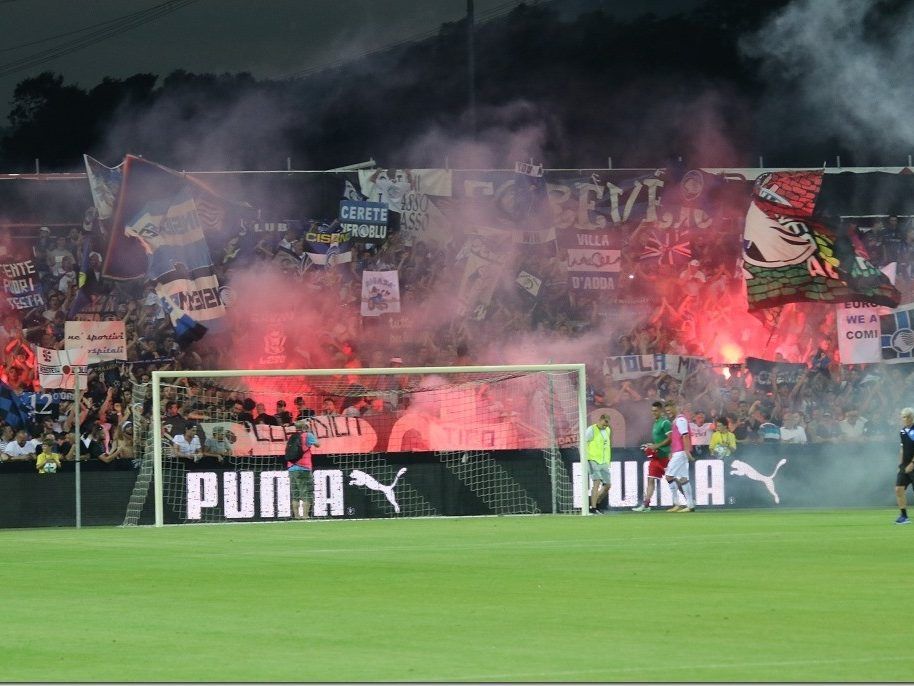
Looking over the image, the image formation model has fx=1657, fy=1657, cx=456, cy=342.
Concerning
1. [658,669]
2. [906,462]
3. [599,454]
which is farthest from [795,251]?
[658,669]

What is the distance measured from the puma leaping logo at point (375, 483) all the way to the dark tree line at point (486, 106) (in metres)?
15.7

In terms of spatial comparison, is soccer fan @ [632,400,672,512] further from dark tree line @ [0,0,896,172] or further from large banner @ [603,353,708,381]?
dark tree line @ [0,0,896,172]

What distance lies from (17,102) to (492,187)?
70.5ft

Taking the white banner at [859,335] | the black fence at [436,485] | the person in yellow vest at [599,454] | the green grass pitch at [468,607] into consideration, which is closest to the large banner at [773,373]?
the white banner at [859,335]

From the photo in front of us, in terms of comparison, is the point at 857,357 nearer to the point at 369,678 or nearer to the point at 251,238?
the point at 251,238

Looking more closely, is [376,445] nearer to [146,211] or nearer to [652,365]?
[652,365]

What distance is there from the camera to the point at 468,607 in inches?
483

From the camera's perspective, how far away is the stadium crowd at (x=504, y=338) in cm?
3219

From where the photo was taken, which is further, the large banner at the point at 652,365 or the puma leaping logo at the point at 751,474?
the large banner at the point at 652,365

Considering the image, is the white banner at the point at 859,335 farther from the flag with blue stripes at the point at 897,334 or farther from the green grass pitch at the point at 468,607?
the green grass pitch at the point at 468,607

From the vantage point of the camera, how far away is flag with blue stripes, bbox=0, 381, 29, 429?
31109 millimetres

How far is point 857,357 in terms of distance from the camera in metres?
35.0

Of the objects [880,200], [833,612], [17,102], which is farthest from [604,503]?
[17,102]

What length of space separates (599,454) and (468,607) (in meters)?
16.4
